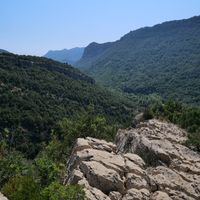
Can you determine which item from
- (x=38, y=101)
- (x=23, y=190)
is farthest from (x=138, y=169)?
(x=38, y=101)

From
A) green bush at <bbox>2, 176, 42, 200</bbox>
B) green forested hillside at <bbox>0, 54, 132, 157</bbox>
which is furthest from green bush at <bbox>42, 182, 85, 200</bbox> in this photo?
green forested hillside at <bbox>0, 54, 132, 157</bbox>

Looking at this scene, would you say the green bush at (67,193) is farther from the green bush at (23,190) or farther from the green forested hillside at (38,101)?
the green forested hillside at (38,101)

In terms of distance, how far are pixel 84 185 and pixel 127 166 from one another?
7.75 m

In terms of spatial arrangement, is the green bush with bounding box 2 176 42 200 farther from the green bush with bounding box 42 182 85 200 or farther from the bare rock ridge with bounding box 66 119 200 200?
the bare rock ridge with bounding box 66 119 200 200

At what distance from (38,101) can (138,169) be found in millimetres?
87973

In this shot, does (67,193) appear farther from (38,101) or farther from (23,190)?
(38,101)

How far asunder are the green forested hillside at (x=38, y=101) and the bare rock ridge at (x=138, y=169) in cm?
4403

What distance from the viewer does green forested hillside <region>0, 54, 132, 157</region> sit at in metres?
114

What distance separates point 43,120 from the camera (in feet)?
392

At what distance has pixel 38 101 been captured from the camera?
132 metres

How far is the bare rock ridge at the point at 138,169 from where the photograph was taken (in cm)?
4347

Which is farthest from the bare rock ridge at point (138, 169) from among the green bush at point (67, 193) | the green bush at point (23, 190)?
the green bush at point (23, 190)

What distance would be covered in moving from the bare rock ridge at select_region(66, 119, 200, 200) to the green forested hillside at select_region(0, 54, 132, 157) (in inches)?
1733

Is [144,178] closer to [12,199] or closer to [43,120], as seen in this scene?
[12,199]
